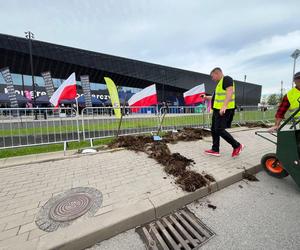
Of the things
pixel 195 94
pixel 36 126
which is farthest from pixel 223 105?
pixel 36 126

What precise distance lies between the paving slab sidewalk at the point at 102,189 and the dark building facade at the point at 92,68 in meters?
31.7

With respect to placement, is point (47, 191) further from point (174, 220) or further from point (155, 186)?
point (174, 220)

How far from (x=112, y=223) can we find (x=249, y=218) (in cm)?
175

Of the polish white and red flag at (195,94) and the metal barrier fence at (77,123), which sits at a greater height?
the polish white and red flag at (195,94)

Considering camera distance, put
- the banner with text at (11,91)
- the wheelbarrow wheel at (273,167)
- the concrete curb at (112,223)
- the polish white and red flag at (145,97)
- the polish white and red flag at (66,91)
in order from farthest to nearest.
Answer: the banner with text at (11,91)
the polish white and red flag at (145,97)
the polish white and red flag at (66,91)
the wheelbarrow wheel at (273,167)
the concrete curb at (112,223)

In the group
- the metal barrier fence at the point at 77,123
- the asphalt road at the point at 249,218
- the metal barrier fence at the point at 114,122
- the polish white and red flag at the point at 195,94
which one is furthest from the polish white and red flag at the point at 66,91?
the asphalt road at the point at 249,218

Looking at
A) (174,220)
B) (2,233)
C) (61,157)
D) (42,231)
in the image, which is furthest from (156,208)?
(61,157)

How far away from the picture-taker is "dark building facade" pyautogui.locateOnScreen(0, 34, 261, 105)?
27.5m

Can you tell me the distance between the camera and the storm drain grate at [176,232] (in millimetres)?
1838

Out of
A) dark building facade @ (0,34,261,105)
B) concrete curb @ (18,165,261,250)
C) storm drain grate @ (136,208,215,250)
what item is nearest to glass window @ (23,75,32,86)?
dark building facade @ (0,34,261,105)

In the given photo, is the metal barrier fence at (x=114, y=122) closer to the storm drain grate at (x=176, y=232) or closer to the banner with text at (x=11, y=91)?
the storm drain grate at (x=176, y=232)

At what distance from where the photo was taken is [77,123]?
605 centimetres

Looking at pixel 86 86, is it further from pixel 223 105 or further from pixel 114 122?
pixel 223 105

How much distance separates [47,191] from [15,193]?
20.1 inches
